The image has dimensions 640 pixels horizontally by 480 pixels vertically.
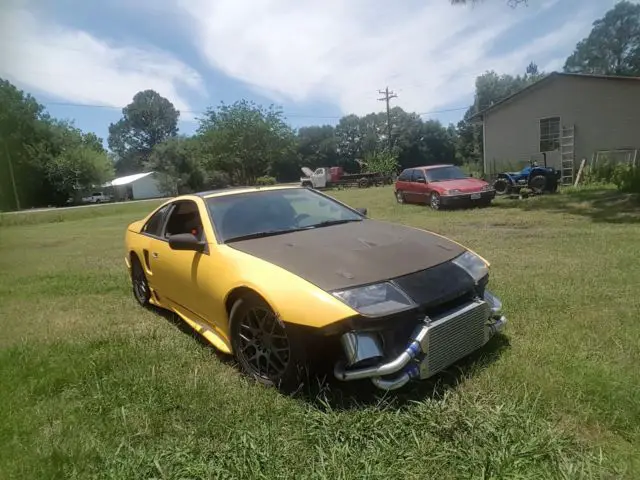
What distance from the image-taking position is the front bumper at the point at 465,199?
1384 centimetres

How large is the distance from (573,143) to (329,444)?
2338cm

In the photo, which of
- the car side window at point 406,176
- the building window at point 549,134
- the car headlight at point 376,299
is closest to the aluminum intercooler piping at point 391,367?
the car headlight at point 376,299

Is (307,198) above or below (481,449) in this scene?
above

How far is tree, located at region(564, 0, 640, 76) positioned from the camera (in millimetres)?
52031

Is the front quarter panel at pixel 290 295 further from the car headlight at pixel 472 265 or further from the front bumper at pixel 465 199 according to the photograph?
the front bumper at pixel 465 199


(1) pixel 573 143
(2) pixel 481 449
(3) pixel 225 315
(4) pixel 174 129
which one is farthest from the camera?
(4) pixel 174 129

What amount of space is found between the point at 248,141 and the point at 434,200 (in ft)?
90.4

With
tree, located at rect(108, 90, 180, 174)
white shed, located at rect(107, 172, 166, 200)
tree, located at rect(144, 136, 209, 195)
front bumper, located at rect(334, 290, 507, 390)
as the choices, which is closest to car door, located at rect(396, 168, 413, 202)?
front bumper, located at rect(334, 290, 507, 390)

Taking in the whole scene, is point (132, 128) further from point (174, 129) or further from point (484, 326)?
point (484, 326)

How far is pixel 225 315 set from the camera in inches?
123

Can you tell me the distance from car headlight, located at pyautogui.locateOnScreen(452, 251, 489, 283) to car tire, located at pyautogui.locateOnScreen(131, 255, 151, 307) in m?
3.39

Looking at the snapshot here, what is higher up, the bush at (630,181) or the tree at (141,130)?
the tree at (141,130)

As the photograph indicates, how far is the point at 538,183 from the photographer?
16203 millimetres

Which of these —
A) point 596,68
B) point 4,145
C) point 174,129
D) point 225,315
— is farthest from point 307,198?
point 174,129
